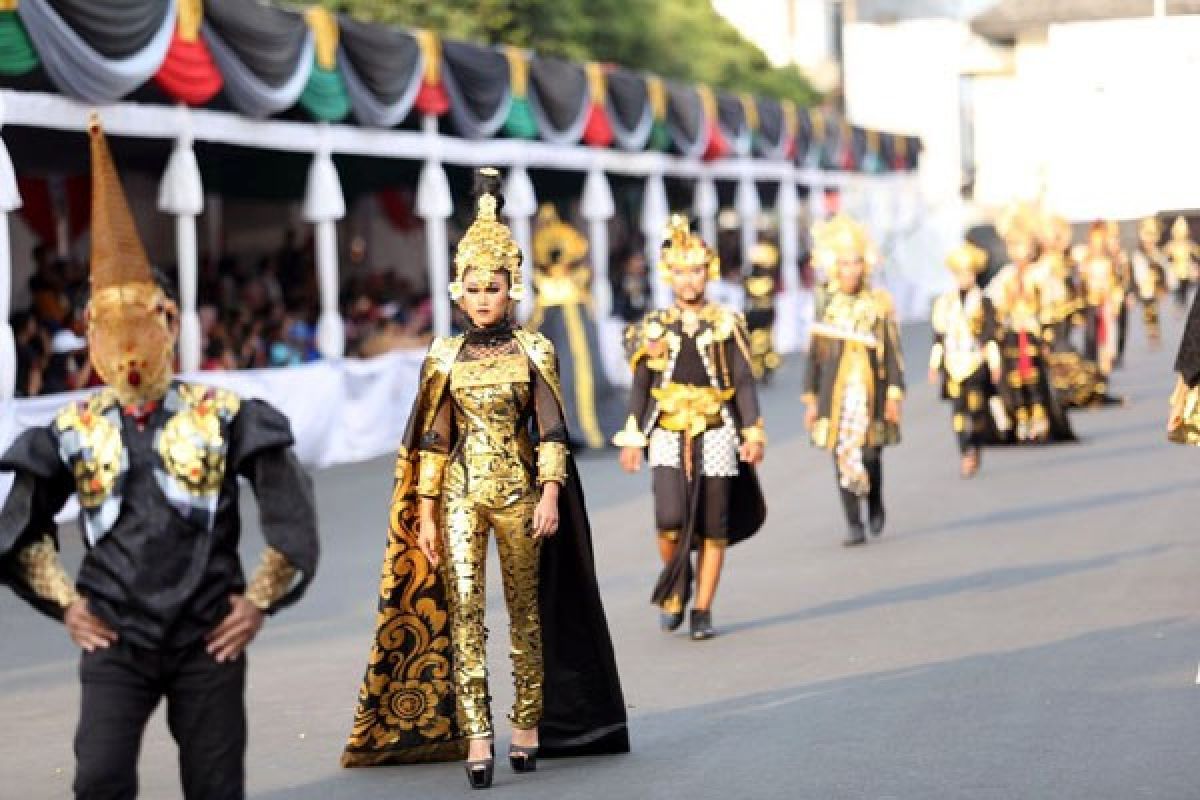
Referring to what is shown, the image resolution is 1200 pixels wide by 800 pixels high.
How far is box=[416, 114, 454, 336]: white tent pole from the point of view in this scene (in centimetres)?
2345

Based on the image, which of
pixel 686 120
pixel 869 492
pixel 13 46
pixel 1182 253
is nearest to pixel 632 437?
pixel 869 492

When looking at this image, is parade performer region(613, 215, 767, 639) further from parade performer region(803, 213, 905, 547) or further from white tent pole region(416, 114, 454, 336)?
white tent pole region(416, 114, 454, 336)

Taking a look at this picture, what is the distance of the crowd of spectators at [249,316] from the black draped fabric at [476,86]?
2230mm

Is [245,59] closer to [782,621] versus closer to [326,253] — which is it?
[326,253]

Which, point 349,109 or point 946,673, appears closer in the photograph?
point 946,673

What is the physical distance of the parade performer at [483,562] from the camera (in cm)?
797

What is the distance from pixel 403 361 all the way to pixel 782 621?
1165cm

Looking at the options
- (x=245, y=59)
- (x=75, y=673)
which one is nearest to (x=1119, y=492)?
(x=245, y=59)

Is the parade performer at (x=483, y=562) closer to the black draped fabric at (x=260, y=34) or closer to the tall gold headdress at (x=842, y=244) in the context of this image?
the tall gold headdress at (x=842, y=244)

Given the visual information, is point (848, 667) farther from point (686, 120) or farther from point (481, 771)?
point (686, 120)

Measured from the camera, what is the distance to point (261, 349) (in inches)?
824

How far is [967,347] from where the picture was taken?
62.3 feet

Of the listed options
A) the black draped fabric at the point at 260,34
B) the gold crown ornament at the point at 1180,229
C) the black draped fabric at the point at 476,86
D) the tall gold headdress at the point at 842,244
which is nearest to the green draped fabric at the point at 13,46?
the black draped fabric at the point at 260,34

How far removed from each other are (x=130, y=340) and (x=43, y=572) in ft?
2.00
